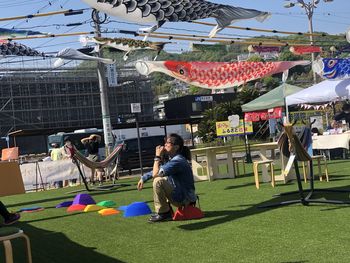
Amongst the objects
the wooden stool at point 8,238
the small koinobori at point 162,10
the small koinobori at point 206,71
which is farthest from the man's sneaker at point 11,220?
the small koinobori at point 206,71

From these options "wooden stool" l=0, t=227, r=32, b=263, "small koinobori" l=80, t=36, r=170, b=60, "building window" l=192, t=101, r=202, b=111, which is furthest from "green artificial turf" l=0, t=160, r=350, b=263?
"building window" l=192, t=101, r=202, b=111

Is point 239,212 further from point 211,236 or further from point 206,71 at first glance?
point 206,71

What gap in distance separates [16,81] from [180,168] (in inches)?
2189

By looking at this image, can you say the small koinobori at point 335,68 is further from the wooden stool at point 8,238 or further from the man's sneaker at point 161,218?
the wooden stool at point 8,238

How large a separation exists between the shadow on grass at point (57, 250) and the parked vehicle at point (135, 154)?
1303 cm

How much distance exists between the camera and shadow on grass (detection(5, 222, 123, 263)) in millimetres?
4977

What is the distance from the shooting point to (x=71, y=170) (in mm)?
16156

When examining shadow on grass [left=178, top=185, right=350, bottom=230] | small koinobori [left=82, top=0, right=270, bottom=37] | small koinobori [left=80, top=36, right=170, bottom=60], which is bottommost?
shadow on grass [left=178, top=185, right=350, bottom=230]

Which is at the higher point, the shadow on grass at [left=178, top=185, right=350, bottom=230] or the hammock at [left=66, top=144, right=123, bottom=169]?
the hammock at [left=66, top=144, right=123, bottom=169]

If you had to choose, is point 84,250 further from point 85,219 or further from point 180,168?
point 85,219

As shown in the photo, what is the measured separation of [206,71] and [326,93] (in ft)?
12.2

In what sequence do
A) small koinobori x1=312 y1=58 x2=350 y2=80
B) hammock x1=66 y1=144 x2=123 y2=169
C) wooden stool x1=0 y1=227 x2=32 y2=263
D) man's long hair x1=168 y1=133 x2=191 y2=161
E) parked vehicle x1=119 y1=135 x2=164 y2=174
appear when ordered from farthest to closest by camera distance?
1. parked vehicle x1=119 y1=135 x2=164 y2=174
2. hammock x1=66 y1=144 x2=123 y2=169
3. small koinobori x1=312 y1=58 x2=350 y2=80
4. man's long hair x1=168 y1=133 x2=191 y2=161
5. wooden stool x1=0 y1=227 x2=32 y2=263

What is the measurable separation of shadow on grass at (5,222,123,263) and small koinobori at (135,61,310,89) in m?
8.10

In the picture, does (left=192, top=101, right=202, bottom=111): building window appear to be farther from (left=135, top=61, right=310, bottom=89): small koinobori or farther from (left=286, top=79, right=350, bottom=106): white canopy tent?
(left=286, top=79, right=350, bottom=106): white canopy tent
